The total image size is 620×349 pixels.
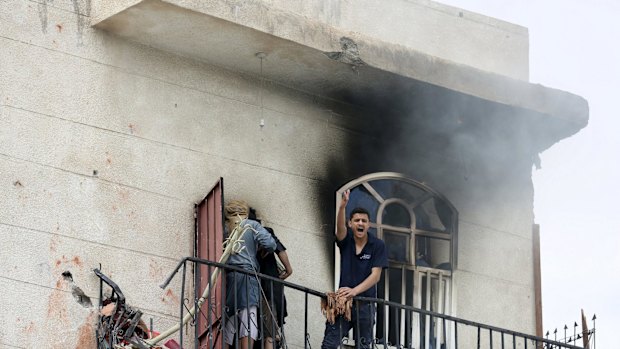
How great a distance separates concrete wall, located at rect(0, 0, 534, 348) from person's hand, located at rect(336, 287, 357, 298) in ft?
3.17

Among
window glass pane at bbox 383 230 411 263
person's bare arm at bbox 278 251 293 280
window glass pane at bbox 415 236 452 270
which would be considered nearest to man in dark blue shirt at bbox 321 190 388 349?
person's bare arm at bbox 278 251 293 280

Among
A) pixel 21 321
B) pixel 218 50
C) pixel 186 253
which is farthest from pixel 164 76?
pixel 21 321

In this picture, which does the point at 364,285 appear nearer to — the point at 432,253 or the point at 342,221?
the point at 342,221

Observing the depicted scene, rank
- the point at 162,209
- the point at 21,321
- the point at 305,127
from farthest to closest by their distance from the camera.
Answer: the point at 305,127 → the point at 162,209 → the point at 21,321

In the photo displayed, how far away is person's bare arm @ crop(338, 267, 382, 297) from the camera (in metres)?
15.3

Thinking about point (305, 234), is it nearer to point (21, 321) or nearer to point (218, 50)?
point (218, 50)

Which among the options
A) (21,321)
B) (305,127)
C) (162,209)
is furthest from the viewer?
(305,127)

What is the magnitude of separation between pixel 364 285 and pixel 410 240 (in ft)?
5.42

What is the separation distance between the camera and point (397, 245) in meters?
16.9

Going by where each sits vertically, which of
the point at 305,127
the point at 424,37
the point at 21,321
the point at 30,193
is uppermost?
the point at 424,37

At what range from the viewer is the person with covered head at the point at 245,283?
14977 millimetres

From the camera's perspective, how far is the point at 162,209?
15.7m

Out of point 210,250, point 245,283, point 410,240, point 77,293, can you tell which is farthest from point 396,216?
point 77,293

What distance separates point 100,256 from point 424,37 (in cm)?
446
